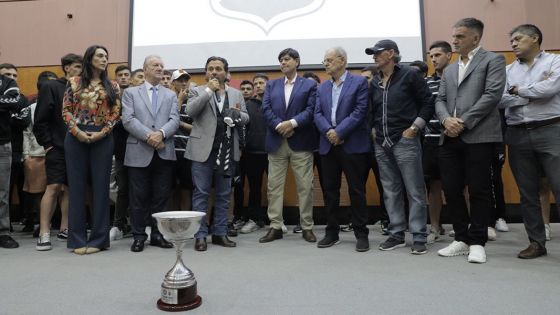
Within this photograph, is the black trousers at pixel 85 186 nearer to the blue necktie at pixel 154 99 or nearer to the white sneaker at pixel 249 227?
the blue necktie at pixel 154 99

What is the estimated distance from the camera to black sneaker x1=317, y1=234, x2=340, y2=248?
284cm

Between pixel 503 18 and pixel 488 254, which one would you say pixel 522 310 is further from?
pixel 503 18

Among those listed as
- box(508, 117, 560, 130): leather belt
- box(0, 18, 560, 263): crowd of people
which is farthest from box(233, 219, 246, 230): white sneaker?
box(508, 117, 560, 130): leather belt

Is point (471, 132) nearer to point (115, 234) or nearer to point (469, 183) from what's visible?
point (469, 183)

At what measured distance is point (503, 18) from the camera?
4.27 meters

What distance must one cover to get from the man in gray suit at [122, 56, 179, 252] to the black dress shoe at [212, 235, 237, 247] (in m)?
0.34

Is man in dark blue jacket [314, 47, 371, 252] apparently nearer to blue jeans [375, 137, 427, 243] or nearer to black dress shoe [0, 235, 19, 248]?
blue jeans [375, 137, 427, 243]

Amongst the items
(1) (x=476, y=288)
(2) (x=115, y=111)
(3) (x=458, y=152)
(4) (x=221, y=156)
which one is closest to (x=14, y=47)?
(2) (x=115, y=111)

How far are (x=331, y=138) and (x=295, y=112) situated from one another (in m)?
0.44

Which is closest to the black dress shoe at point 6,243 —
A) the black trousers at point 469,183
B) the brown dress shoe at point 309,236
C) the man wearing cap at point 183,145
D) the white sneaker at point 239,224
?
the man wearing cap at point 183,145

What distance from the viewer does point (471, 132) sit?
2.44 meters

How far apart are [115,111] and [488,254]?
2787mm

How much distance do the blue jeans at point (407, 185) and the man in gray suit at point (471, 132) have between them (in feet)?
0.56

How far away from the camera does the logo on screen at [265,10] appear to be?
4426mm
